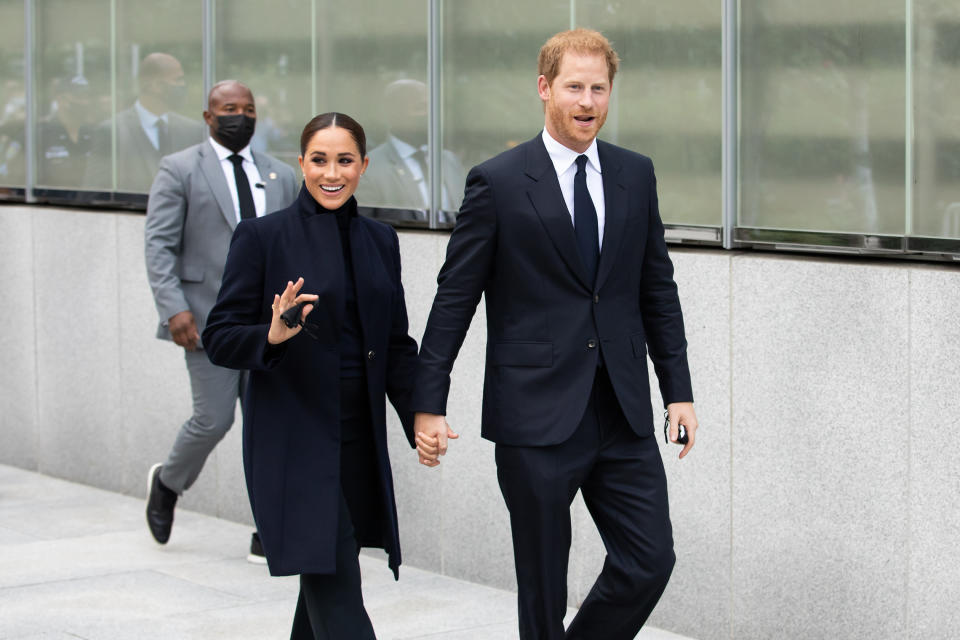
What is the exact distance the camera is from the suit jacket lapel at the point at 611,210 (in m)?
4.58

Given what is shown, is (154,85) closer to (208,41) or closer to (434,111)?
(208,41)

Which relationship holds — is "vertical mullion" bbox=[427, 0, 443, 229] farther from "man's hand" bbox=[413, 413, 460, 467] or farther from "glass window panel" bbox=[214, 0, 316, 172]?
"man's hand" bbox=[413, 413, 460, 467]

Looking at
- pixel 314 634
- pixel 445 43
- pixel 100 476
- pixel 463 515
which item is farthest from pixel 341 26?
pixel 314 634

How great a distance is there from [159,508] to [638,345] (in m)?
3.79

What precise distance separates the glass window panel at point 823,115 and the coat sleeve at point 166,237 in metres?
2.57

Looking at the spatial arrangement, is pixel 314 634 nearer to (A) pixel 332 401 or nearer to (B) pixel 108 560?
(A) pixel 332 401

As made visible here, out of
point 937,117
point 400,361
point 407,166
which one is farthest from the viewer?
point 407,166

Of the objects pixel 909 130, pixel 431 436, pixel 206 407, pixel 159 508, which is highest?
pixel 909 130

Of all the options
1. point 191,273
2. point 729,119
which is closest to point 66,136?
point 191,273

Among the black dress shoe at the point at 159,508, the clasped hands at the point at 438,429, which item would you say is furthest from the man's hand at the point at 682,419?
the black dress shoe at the point at 159,508

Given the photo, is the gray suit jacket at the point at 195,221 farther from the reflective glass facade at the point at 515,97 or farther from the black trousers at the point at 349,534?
the black trousers at the point at 349,534

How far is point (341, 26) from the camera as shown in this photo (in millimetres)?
7973

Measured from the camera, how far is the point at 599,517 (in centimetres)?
470

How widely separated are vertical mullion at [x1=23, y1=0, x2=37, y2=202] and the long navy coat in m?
5.91
